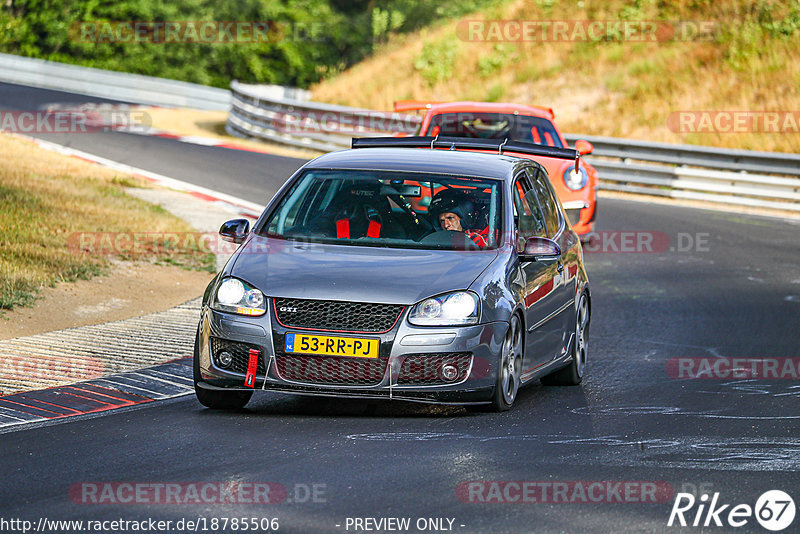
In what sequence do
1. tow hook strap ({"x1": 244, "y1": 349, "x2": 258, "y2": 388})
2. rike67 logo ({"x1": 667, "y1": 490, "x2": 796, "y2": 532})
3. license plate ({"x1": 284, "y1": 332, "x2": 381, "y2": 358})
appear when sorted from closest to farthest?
rike67 logo ({"x1": 667, "y1": 490, "x2": 796, "y2": 532}), license plate ({"x1": 284, "y1": 332, "x2": 381, "y2": 358}), tow hook strap ({"x1": 244, "y1": 349, "x2": 258, "y2": 388})

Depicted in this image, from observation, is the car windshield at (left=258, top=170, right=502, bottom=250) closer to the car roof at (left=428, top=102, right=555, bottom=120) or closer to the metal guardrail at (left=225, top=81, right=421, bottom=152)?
the car roof at (left=428, top=102, right=555, bottom=120)

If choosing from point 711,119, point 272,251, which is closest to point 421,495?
point 272,251

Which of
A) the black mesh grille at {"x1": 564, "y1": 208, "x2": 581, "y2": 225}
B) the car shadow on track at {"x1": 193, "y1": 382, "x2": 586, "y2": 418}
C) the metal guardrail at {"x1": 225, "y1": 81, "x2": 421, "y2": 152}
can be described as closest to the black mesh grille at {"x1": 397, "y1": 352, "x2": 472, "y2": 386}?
the car shadow on track at {"x1": 193, "y1": 382, "x2": 586, "y2": 418}

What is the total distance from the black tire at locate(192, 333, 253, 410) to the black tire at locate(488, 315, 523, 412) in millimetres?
1468

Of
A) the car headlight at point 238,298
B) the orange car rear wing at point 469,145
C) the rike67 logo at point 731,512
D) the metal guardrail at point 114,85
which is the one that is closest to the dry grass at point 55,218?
the orange car rear wing at point 469,145

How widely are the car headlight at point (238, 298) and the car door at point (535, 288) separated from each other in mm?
1681

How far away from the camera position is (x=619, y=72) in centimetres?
3616

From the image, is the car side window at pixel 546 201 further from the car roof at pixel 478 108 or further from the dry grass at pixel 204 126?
the dry grass at pixel 204 126

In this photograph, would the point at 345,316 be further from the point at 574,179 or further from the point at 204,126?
the point at 204,126

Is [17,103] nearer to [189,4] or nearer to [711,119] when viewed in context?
[711,119]

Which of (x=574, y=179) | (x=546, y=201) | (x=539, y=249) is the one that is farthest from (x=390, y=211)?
(x=574, y=179)

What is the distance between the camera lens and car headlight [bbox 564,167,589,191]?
15.5m

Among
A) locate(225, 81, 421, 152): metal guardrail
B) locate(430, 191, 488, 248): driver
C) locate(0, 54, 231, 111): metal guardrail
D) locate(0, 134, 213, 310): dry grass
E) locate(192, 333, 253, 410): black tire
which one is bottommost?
locate(0, 54, 231, 111): metal guardrail

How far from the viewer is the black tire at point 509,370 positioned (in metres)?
7.80
